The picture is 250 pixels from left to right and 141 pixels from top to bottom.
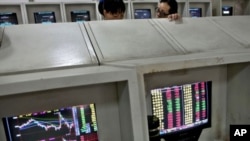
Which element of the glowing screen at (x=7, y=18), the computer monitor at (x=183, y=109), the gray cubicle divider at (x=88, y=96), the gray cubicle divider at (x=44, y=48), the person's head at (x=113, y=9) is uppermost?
the glowing screen at (x=7, y=18)

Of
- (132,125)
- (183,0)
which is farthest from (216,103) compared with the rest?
(183,0)

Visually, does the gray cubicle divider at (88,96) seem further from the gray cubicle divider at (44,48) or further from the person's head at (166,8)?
the person's head at (166,8)

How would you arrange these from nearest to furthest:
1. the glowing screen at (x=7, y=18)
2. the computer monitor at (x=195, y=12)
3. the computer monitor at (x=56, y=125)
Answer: the computer monitor at (x=56, y=125) → the glowing screen at (x=7, y=18) → the computer monitor at (x=195, y=12)

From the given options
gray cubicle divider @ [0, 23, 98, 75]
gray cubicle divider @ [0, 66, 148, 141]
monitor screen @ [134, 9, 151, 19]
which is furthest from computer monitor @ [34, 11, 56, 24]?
gray cubicle divider @ [0, 66, 148, 141]

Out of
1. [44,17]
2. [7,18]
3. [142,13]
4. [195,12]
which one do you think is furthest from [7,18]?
[195,12]

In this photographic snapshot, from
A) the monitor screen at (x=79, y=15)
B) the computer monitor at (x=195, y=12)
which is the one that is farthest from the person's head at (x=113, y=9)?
the computer monitor at (x=195, y=12)

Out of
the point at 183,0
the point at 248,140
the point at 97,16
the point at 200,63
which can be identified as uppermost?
the point at 183,0

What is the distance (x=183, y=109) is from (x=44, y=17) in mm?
2390

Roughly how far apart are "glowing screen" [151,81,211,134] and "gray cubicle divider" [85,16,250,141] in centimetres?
3

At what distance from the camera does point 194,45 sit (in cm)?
96

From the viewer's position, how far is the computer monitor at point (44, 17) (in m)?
2.67

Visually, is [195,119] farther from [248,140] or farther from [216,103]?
[248,140]

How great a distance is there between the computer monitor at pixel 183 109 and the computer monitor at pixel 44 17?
227cm

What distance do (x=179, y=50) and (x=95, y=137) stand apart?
534mm
